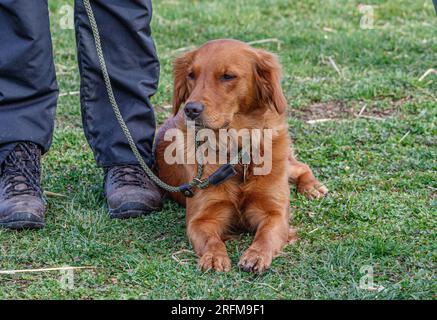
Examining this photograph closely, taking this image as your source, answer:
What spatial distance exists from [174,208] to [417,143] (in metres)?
1.59

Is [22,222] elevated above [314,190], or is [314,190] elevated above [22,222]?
[22,222]

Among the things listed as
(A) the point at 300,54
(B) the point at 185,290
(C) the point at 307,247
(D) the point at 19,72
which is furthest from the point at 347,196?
(A) the point at 300,54

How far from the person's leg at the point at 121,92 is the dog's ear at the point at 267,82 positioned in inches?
25.0

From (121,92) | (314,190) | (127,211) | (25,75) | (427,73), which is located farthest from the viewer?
(427,73)

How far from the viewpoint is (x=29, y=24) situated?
152 inches

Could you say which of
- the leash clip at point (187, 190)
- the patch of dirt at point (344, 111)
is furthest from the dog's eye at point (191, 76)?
the patch of dirt at point (344, 111)

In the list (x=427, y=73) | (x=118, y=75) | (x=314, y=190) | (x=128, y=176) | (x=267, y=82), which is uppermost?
(x=267, y=82)

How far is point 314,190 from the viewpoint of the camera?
432cm

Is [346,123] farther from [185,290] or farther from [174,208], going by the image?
[185,290]

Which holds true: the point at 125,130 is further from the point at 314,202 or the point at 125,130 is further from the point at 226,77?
the point at 314,202

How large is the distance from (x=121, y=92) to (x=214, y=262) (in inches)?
45.2

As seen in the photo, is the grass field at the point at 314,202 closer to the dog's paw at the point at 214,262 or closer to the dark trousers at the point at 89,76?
the dog's paw at the point at 214,262

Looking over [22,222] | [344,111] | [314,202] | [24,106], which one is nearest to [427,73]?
[344,111]
